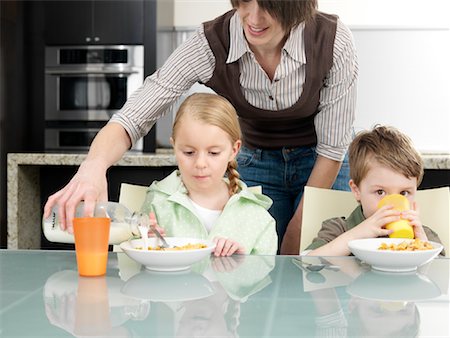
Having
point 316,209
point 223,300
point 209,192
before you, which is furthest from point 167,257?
Answer: point 316,209

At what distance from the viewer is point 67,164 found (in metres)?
3.10

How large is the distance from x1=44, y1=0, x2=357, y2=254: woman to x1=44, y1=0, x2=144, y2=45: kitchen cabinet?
1.82 metres

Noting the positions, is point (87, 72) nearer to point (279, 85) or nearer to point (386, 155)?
point (279, 85)

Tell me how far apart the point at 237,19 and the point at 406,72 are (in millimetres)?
2259

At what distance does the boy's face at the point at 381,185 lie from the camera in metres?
1.77

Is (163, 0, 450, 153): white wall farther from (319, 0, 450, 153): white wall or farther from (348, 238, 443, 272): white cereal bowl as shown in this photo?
(348, 238, 443, 272): white cereal bowl

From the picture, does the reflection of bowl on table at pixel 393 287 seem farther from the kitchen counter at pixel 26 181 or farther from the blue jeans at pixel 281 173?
the kitchen counter at pixel 26 181

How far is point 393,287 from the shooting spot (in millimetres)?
1069

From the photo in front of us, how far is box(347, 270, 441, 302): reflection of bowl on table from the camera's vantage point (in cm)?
99

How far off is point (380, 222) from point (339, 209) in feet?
1.33

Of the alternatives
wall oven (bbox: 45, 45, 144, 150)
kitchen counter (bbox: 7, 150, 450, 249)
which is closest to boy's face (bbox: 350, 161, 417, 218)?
kitchen counter (bbox: 7, 150, 450, 249)

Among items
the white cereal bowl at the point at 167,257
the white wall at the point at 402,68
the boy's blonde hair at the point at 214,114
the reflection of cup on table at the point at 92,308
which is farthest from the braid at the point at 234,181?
the white wall at the point at 402,68

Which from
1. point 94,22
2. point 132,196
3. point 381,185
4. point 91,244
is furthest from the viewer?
point 94,22

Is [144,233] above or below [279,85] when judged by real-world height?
below
